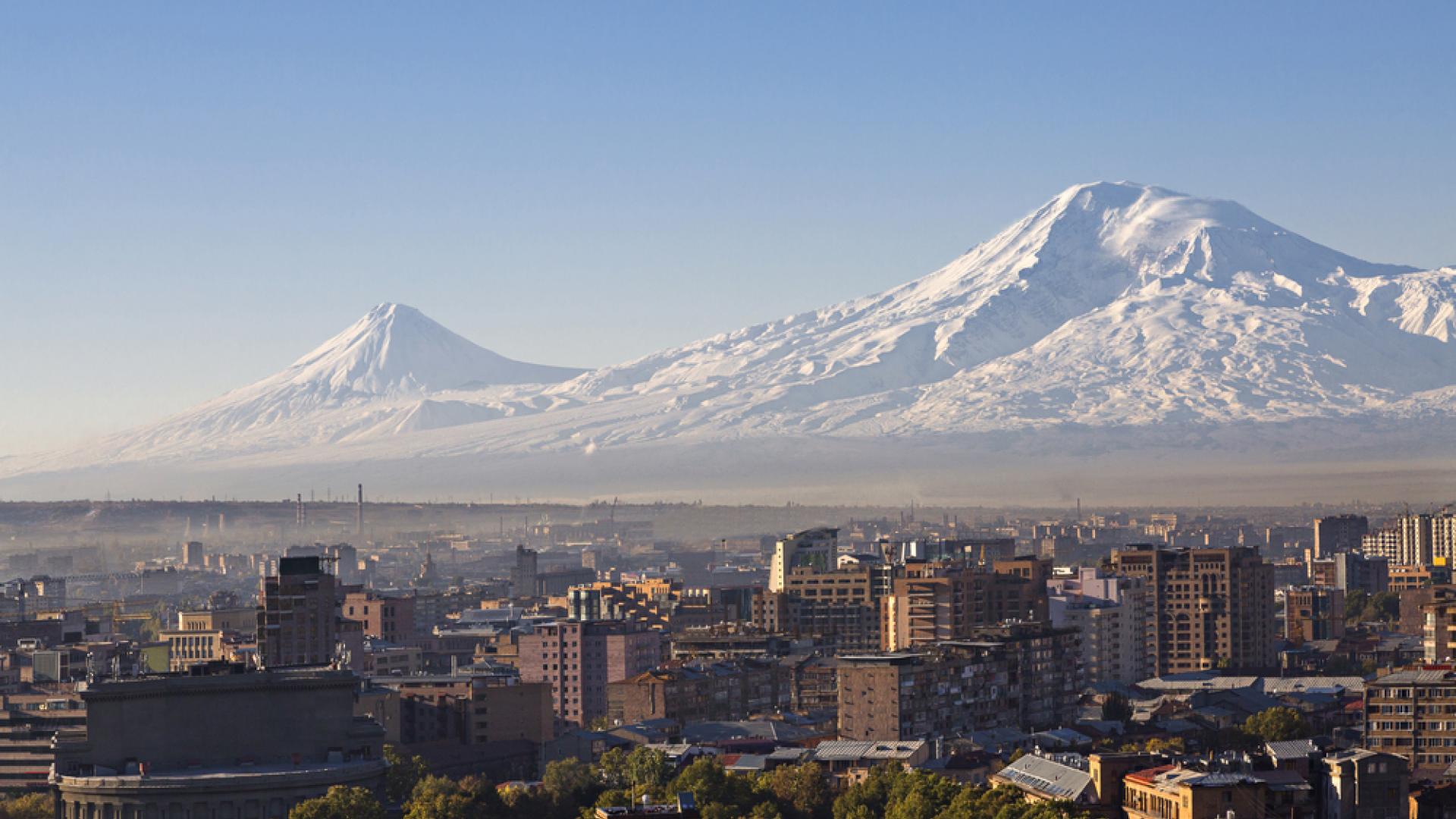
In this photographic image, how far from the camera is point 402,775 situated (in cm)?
8688

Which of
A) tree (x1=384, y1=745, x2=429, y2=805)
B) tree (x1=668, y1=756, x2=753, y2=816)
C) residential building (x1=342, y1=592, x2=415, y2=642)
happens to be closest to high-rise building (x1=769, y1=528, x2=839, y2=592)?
residential building (x1=342, y1=592, x2=415, y2=642)

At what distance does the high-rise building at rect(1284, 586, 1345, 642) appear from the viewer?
15750cm

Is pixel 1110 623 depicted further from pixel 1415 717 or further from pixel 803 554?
pixel 1415 717

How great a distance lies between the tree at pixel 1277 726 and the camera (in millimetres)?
94562

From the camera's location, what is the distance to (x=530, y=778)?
9631cm

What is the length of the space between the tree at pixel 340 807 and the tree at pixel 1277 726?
105 ft

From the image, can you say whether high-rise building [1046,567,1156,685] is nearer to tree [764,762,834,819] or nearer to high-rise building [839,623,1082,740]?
high-rise building [839,623,1082,740]

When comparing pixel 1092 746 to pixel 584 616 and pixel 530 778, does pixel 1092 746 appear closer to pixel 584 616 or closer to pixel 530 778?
pixel 530 778

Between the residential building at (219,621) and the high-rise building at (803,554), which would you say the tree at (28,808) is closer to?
the residential building at (219,621)

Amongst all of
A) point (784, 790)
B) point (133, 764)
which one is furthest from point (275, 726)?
point (784, 790)

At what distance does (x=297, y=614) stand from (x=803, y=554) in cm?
7154

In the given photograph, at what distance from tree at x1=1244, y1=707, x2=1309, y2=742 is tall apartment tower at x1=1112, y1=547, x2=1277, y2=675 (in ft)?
149

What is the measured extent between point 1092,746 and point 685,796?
24.2 metres

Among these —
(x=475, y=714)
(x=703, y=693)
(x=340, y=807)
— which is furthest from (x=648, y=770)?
(x=703, y=693)
